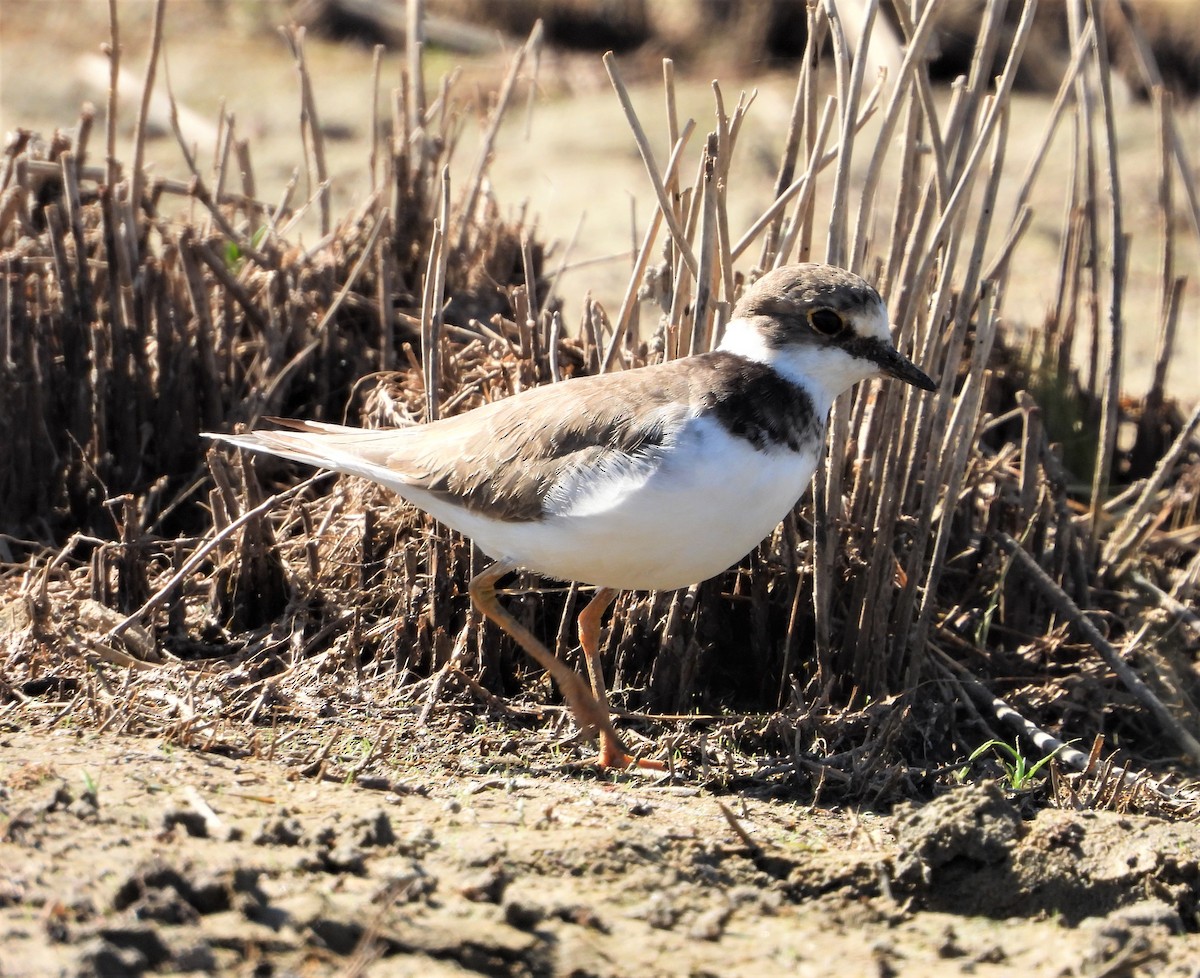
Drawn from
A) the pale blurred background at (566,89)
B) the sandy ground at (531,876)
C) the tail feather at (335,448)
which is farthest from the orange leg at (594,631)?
the pale blurred background at (566,89)

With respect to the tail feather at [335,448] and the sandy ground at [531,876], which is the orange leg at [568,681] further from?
the tail feather at [335,448]

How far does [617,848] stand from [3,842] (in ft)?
4.40

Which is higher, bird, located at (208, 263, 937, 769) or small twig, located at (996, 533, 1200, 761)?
bird, located at (208, 263, 937, 769)

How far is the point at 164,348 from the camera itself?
554 cm

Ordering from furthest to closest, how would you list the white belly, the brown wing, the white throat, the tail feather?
the tail feather → the white throat → the brown wing → the white belly

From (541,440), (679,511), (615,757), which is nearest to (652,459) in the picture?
(679,511)

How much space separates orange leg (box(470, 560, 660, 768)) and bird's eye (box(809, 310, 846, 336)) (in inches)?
43.0

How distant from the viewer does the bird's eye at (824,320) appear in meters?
4.09

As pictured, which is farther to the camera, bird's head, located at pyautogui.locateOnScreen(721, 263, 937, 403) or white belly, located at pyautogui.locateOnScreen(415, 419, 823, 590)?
bird's head, located at pyautogui.locateOnScreen(721, 263, 937, 403)

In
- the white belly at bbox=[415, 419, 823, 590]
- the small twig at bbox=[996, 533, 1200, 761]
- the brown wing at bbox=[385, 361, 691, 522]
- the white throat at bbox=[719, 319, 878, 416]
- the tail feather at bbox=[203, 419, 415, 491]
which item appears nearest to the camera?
the white belly at bbox=[415, 419, 823, 590]

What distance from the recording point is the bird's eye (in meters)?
4.09

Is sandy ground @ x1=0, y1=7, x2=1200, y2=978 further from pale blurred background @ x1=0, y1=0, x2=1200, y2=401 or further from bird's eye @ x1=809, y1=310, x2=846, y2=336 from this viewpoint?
pale blurred background @ x1=0, y1=0, x2=1200, y2=401

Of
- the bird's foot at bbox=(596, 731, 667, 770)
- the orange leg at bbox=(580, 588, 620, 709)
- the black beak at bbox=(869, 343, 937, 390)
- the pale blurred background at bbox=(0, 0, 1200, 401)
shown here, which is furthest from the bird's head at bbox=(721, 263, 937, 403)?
the pale blurred background at bbox=(0, 0, 1200, 401)

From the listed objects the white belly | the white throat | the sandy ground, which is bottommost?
the sandy ground
